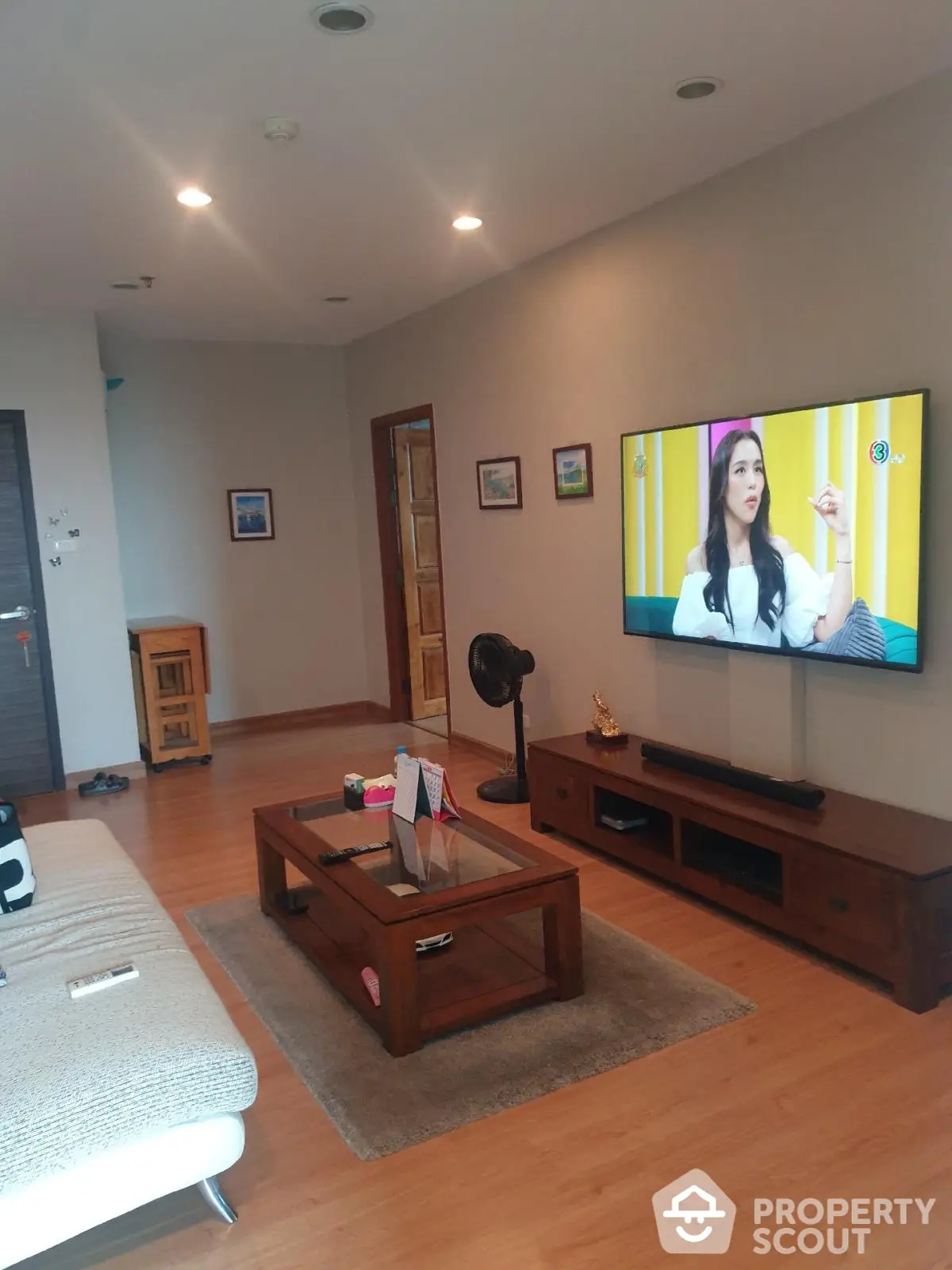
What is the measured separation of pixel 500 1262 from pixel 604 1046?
0.76 metres

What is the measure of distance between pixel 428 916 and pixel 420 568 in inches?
168

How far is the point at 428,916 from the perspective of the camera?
2555 millimetres

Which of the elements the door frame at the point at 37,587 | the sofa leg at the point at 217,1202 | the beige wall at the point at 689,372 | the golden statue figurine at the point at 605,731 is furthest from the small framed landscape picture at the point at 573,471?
the sofa leg at the point at 217,1202

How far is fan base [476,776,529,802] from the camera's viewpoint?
4.67 m

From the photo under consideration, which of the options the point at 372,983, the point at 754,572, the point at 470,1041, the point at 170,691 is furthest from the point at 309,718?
the point at 470,1041

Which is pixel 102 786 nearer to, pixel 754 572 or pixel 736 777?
pixel 736 777

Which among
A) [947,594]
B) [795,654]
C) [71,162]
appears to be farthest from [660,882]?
[71,162]

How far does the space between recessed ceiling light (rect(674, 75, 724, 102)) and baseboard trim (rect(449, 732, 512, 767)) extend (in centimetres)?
338

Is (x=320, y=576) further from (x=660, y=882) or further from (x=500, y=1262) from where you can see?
(x=500, y=1262)

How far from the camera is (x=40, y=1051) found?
1.85m

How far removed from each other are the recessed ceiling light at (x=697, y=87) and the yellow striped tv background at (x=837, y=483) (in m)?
1.01

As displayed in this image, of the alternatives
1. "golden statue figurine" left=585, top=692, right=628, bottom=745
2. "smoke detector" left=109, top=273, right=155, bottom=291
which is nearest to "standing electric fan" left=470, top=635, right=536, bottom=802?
"golden statue figurine" left=585, top=692, right=628, bottom=745
